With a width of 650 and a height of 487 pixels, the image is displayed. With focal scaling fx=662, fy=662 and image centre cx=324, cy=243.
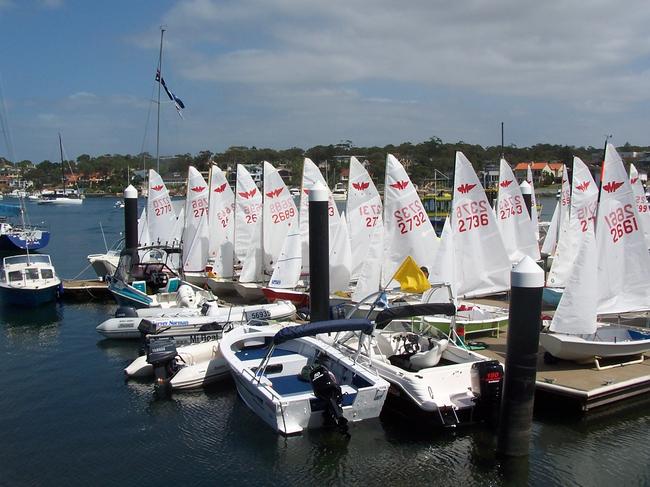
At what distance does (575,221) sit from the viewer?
85.5 feet

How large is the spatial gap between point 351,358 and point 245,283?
40.6ft

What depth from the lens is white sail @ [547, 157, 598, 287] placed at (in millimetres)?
25062

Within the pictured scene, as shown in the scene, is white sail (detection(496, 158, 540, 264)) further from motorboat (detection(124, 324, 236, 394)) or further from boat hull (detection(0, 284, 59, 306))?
boat hull (detection(0, 284, 59, 306))

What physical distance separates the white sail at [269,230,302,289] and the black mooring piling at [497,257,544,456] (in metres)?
13.6

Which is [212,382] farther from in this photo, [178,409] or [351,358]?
[351,358]

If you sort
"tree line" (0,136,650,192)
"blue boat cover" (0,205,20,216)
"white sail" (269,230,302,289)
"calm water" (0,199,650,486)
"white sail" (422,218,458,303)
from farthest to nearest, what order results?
1. "tree line" (0,136,650,192)
2. "blue boat cover" (0,205,20,216)
3. "white sail" (269,230,302,289)
4. "white sail" (422,218,458,303)
5. "calm water" (0,199,650,486)

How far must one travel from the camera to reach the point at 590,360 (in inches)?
670

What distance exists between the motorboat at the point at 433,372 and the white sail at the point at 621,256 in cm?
495

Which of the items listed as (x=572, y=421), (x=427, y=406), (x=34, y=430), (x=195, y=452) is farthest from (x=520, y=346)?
(x=34, y=430)

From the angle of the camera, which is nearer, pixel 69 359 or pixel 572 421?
pixel 572 421

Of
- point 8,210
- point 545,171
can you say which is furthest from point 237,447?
point 545,171

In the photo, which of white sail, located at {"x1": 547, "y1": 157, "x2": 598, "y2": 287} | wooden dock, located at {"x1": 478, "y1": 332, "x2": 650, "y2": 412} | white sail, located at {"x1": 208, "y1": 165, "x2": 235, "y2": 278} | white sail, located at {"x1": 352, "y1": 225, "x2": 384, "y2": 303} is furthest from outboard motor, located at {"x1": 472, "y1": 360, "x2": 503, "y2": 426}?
white sail, located at {"x1": 208, "y1": 165, "x2": 235, "y2": 278}

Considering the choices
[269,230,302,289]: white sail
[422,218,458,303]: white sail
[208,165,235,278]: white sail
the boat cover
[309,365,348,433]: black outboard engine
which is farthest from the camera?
[208,165,235,278]: white sail

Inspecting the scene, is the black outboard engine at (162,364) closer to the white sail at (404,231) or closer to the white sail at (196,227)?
the white sail at (404,231)
